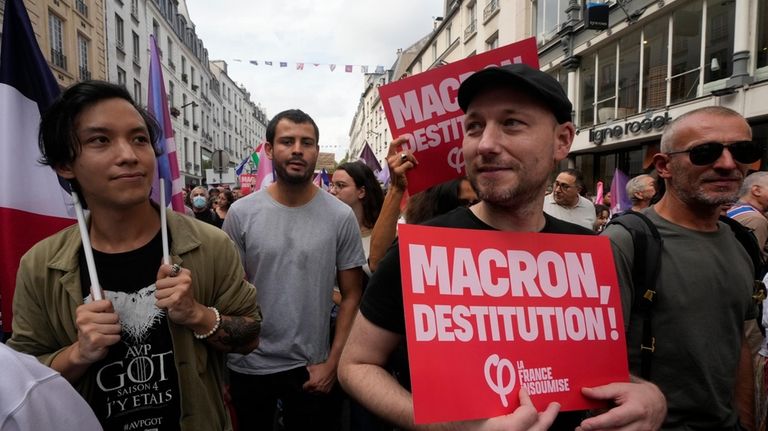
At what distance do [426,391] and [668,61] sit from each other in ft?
45.0

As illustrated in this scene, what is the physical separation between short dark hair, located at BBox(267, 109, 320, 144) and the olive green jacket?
4.20 ft

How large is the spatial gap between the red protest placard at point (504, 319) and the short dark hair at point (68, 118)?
1.28 m

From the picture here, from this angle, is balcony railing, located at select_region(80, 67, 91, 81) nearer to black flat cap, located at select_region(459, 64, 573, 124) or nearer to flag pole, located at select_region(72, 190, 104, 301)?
flag pole, located at select_region(72, 190, 104, 301)

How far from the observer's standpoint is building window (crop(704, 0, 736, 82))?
32.0 ft

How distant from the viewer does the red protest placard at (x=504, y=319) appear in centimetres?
103

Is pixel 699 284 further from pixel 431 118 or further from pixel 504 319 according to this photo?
pixel 431 118

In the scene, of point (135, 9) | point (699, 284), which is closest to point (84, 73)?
point (135, 9)

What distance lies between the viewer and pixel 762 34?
29.8ft

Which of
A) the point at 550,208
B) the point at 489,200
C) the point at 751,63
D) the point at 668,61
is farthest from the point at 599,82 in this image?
the point at 489,200

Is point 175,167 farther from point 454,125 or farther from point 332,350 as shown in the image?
point 454,125

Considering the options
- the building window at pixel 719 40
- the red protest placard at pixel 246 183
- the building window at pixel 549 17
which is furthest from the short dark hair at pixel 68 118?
the building window at pixel 549 17

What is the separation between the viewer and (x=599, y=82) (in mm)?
14312

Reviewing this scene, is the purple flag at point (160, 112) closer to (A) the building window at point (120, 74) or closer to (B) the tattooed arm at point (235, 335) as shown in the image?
(B) the tattooed arm at point (235, 335)

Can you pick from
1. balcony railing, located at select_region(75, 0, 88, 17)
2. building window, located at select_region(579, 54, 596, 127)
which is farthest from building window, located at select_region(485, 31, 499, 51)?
balcony railing, located at select_region(75, 0, 88, 17)
